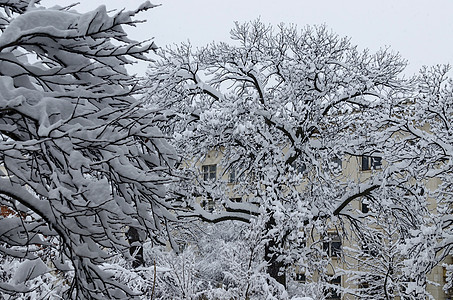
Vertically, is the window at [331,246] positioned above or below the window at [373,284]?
above

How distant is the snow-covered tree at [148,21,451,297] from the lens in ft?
47.2

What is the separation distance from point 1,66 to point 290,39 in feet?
41.6

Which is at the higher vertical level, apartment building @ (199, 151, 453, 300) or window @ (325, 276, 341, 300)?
apartment building @ (199, 151, 453, 300)

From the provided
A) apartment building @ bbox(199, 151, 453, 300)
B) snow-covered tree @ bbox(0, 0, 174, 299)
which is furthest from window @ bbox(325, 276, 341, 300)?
snow-covered tree @ bbox(0, 0, 174, 299)

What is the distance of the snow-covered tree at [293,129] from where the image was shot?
14.4 meters

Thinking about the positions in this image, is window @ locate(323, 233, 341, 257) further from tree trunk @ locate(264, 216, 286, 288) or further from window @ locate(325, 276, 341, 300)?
tree trunk @ locate(264, 216, 286, 288)

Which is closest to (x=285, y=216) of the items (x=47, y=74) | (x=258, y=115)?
(x=258, y=115)

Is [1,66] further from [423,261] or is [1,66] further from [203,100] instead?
[203,100]

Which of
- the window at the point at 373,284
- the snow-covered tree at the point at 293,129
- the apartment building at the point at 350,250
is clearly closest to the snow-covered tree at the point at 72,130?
the apartment building at the point at 350,250

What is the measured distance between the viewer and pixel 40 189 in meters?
3.96

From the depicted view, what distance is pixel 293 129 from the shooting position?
15.6 meters

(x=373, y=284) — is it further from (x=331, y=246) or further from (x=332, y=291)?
(x=332, y=291)

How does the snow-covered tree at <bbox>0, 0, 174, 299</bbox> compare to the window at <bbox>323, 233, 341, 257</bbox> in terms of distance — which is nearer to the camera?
the snow-covered tree at <bbox>0, 0, 174, 299</bbox>

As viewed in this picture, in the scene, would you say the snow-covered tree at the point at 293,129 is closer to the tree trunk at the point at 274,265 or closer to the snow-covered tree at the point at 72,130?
the tree trunk at the point at 274,265
